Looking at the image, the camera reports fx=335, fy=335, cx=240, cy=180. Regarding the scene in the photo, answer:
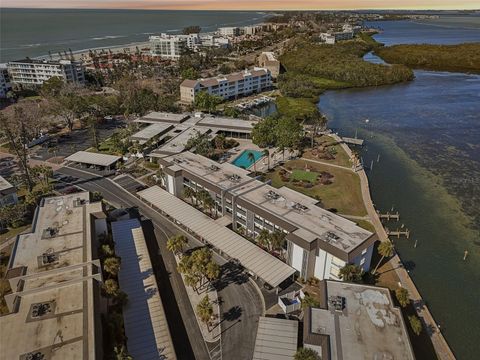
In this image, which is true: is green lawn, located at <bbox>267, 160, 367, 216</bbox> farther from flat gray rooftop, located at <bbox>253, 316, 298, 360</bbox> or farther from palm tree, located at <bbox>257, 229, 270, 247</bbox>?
flat gray rooftop, located at <bbox>253, 316, 298, 360</bbox>

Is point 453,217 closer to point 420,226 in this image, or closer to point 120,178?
point 420,226

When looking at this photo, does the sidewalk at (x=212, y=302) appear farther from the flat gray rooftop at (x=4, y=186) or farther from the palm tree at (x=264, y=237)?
the flat gray rooftop at (x=4, y=186)

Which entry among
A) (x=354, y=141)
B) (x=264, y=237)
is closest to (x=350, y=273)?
(x=264, y=237)

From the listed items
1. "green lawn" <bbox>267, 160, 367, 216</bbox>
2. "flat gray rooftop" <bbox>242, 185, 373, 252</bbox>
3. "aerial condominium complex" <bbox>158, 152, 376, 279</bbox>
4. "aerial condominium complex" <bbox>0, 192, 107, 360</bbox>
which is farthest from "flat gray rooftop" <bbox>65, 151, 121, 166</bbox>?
"flat gray rooftop" <bbox>242, 185, 373, 252</bbox>

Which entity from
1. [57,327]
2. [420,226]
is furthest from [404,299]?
[57,327]

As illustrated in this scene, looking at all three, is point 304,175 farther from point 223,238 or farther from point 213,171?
point 223,238

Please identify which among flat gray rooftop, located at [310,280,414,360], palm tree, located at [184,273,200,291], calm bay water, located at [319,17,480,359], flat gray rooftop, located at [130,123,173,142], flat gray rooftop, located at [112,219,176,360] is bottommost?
calm bay water, located at [319,17,480,359]

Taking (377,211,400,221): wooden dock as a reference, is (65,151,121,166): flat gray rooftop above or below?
above
